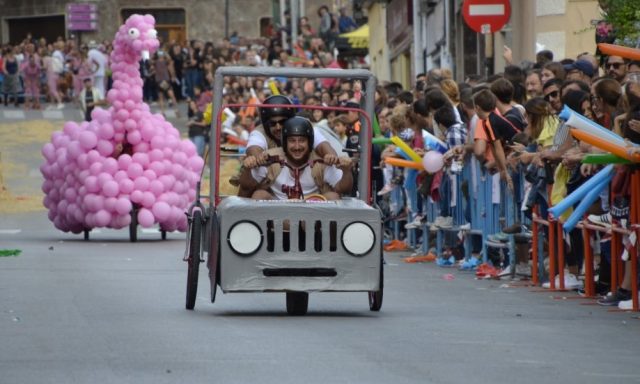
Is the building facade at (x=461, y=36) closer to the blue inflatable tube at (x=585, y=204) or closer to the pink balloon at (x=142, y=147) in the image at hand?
the blue inflatable tube at (x=585, y=204)

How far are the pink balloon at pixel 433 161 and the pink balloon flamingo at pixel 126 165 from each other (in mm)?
5581

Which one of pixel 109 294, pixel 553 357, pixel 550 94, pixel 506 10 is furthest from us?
pixel 506 10

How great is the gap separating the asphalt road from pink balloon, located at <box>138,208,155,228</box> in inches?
262

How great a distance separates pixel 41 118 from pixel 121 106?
32.5 meters

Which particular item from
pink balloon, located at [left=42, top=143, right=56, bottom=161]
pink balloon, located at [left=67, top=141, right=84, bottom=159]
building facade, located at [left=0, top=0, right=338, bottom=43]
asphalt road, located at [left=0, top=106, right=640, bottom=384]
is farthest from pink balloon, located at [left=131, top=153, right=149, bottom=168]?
building facade, located at [left=0, top=0, right=338, bottom=43]

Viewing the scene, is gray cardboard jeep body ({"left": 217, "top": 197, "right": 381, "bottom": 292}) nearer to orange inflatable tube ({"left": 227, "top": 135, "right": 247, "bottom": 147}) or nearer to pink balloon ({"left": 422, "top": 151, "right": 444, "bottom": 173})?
pink balloon ({"left": 422, "top": 151, "right": 444, "bottom": 173})

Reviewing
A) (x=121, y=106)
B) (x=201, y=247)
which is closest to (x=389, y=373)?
(x=201, y=247)

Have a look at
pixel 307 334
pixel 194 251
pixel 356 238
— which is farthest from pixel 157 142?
pixel 307 334

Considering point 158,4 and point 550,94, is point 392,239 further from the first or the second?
point 158,4

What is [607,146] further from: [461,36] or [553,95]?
[461,36]

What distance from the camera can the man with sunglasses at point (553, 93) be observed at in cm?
1805

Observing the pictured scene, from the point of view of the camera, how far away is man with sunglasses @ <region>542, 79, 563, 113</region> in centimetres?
1805

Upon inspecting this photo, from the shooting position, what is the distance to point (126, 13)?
8712 cm

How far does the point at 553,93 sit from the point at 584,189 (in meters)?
2.60
